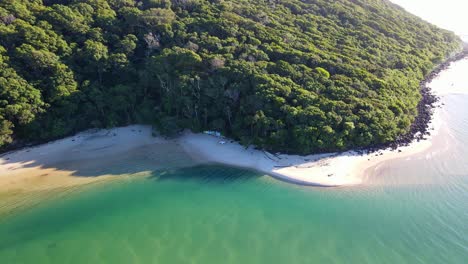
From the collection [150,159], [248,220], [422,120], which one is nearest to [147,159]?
[150,159]

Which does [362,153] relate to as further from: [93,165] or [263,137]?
[93,165]

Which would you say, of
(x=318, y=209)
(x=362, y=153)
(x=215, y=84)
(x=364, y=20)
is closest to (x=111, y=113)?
(x=215, y=84)

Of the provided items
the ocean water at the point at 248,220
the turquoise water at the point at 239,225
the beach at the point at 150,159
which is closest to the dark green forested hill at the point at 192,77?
the beach at the point at 150,159

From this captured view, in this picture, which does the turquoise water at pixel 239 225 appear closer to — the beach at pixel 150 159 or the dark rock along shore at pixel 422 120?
the beach at pixel 150 159

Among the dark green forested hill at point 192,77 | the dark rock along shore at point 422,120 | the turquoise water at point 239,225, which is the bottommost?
the turquoise water at point 239,225

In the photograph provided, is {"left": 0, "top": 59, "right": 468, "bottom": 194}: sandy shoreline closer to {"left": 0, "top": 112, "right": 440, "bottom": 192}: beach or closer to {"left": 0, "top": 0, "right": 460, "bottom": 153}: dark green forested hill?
{"left": 0, "top": 112, "right": 440, "bottom": 192}: beach
